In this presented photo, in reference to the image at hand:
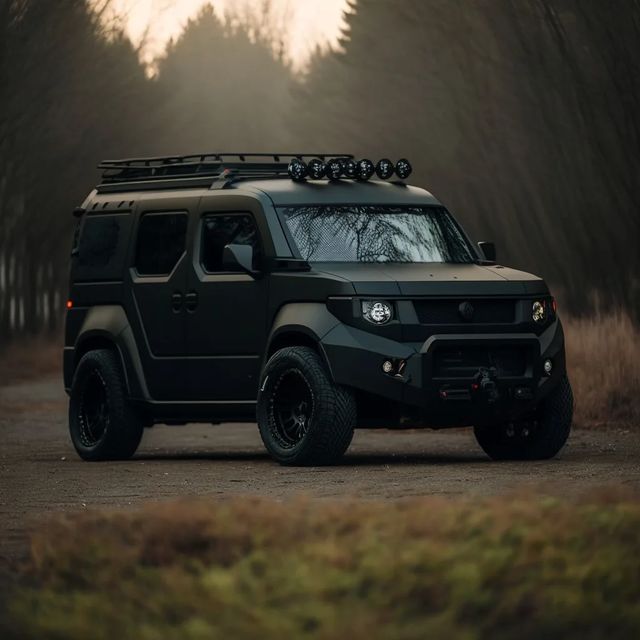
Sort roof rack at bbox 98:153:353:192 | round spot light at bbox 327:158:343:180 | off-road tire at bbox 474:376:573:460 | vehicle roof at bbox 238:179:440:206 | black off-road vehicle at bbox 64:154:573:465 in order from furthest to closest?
roof rack at bbox 98:153:353:192, round spot light at bbox 327:158:343:180, vehicle roof at bbox 238:179:440:206, off-road tire at bbox 474:376:573:460, black off-road vehicle at bbox 64:154:573:465

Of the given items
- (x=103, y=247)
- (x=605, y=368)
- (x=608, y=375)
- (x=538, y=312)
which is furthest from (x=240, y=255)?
(x=605, y=368)

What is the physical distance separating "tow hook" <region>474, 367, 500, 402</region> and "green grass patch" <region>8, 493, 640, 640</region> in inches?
206

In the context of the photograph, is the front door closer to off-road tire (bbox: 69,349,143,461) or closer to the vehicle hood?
the vehicle hood

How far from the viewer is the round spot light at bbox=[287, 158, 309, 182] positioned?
16062 mm

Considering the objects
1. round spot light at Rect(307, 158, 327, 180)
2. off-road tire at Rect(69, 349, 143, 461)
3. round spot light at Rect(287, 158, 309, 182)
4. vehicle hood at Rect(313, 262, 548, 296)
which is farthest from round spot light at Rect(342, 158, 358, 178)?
off-road tire at Rect(69, 349, 143, 461)

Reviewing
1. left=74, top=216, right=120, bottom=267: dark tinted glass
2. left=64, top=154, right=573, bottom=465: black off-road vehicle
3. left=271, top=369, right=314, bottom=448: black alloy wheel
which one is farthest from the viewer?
left=74, top=216, right=120, bottom=267: dark tinted glass

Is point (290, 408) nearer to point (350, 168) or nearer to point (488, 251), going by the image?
point (350, 168)

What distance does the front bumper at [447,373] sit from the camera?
14508mm

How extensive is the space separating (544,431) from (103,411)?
3.89 meters

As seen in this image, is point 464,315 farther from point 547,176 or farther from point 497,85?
point 497,85

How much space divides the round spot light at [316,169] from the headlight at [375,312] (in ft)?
6.27

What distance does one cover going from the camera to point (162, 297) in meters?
16.5

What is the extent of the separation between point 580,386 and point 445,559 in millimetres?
13844

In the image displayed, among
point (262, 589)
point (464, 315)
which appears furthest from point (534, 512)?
point (464, 315)
